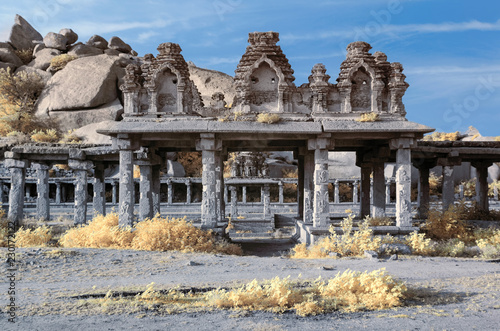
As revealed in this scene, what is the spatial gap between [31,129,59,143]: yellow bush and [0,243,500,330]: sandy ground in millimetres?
25604

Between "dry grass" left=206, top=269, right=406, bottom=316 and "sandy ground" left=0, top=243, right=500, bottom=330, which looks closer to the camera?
"sandy ground" left=0, top=243, right=500, bottom=330

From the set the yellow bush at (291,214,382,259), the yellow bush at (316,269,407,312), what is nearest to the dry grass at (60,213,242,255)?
the yellow bush at (291,214,382,259)

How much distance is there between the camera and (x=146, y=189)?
53.0ft

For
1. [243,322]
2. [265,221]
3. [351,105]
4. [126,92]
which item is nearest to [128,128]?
[126,92]

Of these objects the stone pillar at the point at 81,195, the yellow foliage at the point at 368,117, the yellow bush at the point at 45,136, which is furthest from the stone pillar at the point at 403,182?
the yellow bush at the point at 45,136

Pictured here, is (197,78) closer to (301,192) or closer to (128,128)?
(301,192)

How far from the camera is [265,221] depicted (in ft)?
70.5

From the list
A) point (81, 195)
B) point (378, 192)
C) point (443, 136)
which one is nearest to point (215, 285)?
point (378, 192)

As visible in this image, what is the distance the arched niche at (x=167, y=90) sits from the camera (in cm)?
1312

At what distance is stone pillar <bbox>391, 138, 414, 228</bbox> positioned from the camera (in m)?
12.0

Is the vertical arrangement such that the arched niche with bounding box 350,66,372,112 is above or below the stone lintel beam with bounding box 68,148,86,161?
above

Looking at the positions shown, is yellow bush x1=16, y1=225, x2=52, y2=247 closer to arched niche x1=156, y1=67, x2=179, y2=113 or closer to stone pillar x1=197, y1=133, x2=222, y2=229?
stone pillar x1=197, y1=133, x2=222, y2=229

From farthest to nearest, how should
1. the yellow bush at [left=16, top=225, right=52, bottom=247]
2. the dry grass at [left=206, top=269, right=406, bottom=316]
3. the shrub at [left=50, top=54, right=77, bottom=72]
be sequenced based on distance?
the shrub at [left=50, top=54, right=77, bottom=72]
the yellow bush at [left=16, top=225, right=52, bottom=247]
the dry grass at [left=206, top=269, right=406, bottom=316]

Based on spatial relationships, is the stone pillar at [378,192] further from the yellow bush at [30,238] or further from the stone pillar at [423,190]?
the yellow bush at [30,238]
